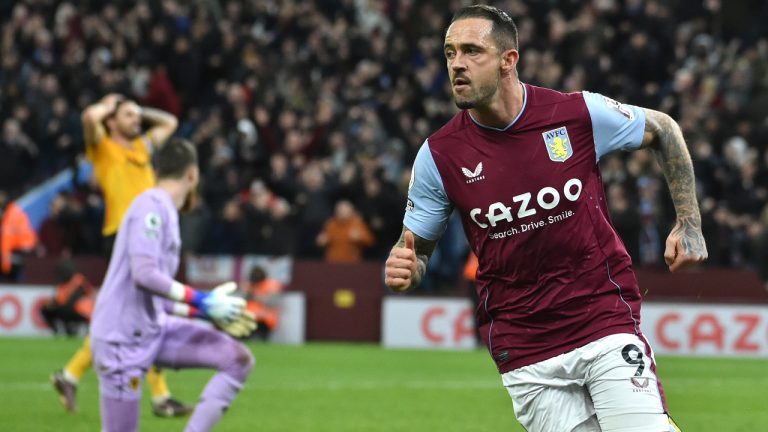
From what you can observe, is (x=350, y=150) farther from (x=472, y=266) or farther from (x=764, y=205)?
(x=764, y=205)

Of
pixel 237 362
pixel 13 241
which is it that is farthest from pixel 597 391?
pixel 13 241

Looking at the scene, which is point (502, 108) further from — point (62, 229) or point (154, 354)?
point (62, 229)

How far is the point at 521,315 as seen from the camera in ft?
18.5

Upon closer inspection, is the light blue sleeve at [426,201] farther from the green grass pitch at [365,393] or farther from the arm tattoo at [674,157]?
the green grass pitch at [365,393]

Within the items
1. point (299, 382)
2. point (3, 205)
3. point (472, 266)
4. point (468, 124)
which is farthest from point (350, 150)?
point (468, 124)

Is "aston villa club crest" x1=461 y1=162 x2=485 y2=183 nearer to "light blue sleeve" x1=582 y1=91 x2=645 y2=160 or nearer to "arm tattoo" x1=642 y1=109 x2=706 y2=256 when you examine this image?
"light blue sleeve" x1=582 y1=91 x2=645 y2=160

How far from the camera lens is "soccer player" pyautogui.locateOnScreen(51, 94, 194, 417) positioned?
10.9 m

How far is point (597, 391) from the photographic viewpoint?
545 centimetres

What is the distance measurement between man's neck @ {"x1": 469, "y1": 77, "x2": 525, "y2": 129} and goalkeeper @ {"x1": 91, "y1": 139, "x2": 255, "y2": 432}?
89.1 inches

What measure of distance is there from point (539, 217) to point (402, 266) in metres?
0.64

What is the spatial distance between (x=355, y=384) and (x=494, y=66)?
8.84 metres

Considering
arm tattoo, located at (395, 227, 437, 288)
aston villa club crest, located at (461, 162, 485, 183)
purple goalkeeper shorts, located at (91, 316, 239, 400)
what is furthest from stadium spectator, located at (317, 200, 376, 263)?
aston villa club crest, located at (461, 162, 485, 183)

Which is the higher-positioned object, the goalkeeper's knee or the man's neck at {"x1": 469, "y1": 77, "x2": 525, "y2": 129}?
the man's neck at {"x1": 469, "y1": 77, "x2": 525, "y2": 129}

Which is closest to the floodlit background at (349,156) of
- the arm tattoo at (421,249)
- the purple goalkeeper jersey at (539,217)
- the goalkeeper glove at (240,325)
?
the goalkeeper glove at (240,325)
